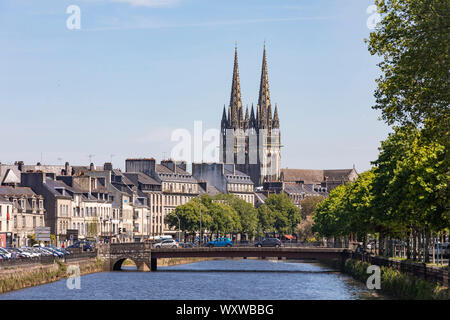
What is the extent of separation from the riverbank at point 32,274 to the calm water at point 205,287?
2.91 feet

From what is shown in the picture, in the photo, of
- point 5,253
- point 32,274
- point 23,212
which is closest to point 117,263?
point 23,212

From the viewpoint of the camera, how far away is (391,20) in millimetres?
57562

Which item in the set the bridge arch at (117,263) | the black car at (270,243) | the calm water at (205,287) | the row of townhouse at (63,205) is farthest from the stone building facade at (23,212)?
the black car at (270,243)

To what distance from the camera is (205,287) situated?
10088 centimetres

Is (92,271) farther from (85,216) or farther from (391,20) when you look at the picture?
(391,20)

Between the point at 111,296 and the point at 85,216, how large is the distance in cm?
8228

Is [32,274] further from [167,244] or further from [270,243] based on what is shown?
[270,243]

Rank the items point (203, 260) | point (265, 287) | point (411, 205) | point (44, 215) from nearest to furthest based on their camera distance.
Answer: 1. point (411, 205)
2. point (265, 287)
3. point (44, 215)
4. point (203, 260)

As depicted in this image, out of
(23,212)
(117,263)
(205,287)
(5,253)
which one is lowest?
(205,287)

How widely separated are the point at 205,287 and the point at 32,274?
16.2m

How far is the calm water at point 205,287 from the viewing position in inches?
3415

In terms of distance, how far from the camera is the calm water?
86.8m

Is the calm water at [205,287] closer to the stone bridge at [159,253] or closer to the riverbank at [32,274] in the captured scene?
the riverbank at [32,274]
